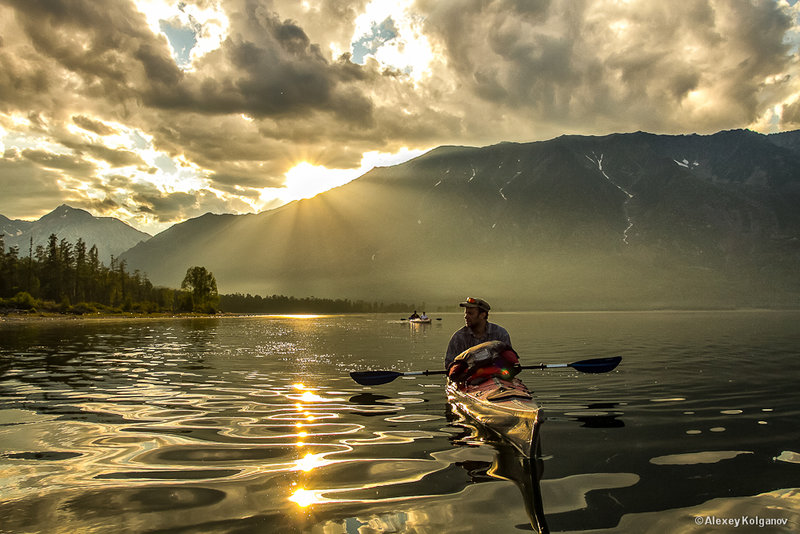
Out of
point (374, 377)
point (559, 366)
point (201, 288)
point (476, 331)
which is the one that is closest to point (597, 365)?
point (559, 366)

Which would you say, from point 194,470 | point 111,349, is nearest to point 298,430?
point 194,470

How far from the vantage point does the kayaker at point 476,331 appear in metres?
15.9

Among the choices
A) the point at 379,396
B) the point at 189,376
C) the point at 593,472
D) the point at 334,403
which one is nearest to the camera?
the point at 593,472

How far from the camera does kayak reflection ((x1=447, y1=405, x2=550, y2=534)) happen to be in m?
7.62

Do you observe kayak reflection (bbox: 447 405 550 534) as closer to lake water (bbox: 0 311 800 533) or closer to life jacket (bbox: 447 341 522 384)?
lake water (bbox: 0 311 800 533)

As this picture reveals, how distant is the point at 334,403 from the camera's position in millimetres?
16922

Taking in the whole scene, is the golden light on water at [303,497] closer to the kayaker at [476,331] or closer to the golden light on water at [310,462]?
the golden light on water at [310,462]

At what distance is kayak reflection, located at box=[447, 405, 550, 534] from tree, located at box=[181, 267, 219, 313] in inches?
6082

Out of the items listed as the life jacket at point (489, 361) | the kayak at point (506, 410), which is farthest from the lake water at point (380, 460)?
the life jacket at point (489, 361)

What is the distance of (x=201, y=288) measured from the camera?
158 meters

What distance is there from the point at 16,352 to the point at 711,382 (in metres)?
42.0

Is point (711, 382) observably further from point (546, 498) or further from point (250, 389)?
point (250, 389)

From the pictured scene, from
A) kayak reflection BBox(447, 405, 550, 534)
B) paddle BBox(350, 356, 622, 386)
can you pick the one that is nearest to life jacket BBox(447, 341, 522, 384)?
kayak reflection BBox(447, 405, 550, 534)

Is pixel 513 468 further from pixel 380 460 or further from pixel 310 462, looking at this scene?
pixel 310 462
